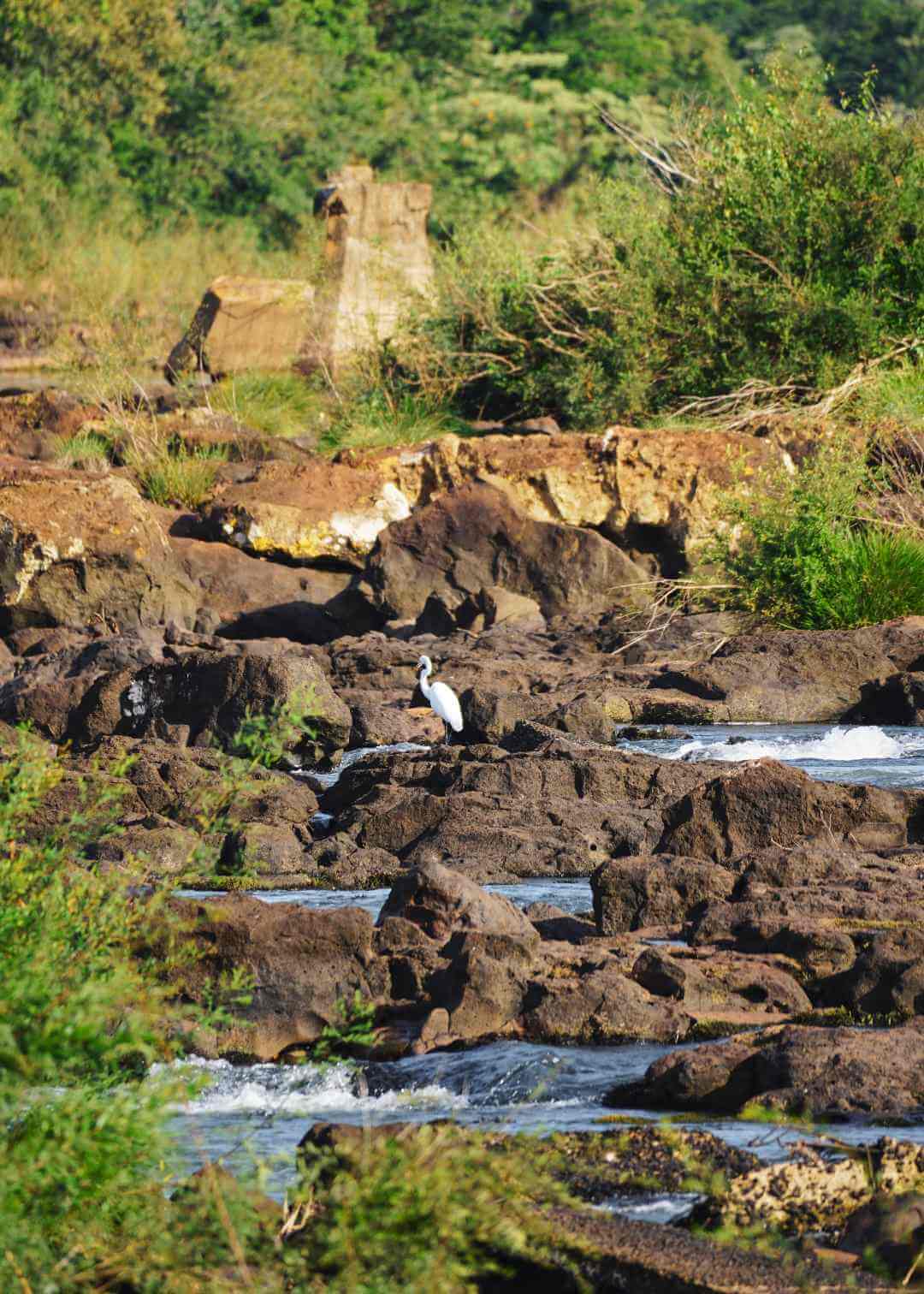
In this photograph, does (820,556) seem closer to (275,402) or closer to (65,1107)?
(275,402)

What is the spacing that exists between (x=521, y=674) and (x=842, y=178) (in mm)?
10039

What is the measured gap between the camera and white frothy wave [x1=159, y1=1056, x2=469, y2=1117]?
5977 mm

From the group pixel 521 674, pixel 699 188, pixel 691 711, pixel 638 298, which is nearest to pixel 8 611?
pixel 521 674

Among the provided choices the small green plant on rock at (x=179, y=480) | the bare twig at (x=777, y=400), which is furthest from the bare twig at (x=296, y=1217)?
the small green plant on rock at (x=179, y=480)

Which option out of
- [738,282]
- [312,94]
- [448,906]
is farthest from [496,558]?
[312,94]

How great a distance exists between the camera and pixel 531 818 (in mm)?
10031

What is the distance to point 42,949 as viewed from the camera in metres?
4.31

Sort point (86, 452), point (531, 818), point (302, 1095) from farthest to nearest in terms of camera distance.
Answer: point (86, 452) → point (531, 818) → point (302, 1095)

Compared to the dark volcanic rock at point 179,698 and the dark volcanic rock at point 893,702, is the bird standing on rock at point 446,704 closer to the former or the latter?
the dark volcanic rock at point 179,698

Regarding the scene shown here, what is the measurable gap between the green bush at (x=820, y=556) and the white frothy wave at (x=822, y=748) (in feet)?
10.5

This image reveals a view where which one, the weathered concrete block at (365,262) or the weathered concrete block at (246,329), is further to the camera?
the weathered concrete block at (246,329)

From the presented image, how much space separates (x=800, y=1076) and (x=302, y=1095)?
5.05ft

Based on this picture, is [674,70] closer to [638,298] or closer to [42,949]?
[638,298]

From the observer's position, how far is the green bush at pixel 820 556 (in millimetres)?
16266
